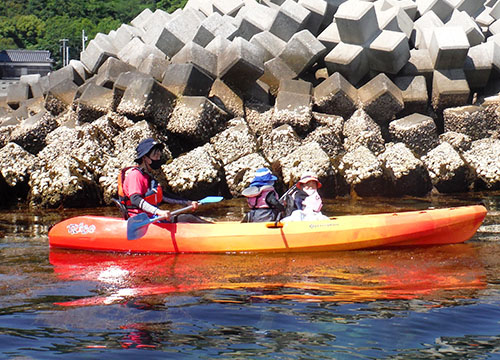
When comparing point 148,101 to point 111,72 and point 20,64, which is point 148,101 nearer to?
point 111,72

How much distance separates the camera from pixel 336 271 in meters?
6.72

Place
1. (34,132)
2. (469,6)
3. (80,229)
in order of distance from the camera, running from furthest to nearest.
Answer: (469,6), (34,132), (80,229)

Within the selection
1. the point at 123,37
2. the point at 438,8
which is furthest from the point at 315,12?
the point at 123,37

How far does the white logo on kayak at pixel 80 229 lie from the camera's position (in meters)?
8.02

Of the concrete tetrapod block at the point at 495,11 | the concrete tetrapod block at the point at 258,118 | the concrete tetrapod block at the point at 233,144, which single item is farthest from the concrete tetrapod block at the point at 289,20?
the concrete tetrapod block at the point at 495,11

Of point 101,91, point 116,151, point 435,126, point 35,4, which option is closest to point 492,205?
point 435,126

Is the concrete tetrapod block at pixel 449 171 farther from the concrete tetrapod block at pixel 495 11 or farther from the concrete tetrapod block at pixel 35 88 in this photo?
the concrete tetrapod block at pixel 35 88

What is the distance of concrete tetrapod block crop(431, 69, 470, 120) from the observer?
1308 centimetres

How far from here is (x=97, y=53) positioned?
50.6 ft

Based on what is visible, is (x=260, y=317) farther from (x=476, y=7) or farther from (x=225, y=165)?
(x=476, y=7)

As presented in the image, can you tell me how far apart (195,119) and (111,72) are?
9.16 feet

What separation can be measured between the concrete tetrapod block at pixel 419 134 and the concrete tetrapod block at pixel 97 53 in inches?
252

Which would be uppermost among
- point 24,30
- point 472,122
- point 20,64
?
point 24,30

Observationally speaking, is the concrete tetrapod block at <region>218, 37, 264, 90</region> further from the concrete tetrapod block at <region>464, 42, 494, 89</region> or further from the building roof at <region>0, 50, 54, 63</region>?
the building roof at <region>0, 50, 54, 63</region>
